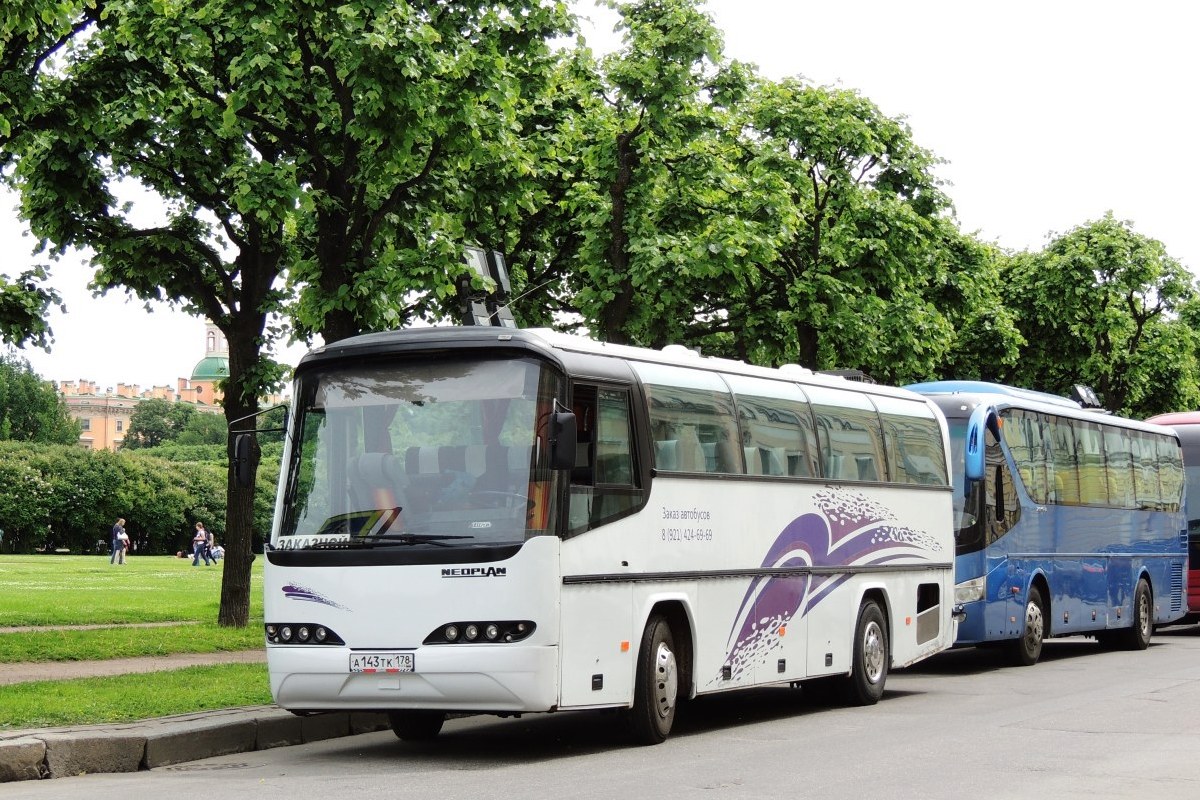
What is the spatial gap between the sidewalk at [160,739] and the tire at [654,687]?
8.92ft

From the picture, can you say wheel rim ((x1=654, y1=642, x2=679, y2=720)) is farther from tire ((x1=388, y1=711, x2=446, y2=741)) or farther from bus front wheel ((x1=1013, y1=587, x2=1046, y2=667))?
bus front wheel ((x1=1013, y1=587, x2=1046, y2=667))

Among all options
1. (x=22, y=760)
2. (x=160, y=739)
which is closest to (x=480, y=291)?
(x=160, y=739)

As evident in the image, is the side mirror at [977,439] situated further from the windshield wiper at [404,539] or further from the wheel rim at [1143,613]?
the windshield wiper at [404,539]

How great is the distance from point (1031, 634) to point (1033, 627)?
0.10 meters

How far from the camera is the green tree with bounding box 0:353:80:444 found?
133500mm

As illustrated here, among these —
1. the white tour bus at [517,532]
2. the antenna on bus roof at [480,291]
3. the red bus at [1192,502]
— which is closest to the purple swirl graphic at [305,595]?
the white tour bus at [517,532]

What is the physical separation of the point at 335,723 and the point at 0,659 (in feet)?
21.1

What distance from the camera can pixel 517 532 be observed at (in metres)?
11.8

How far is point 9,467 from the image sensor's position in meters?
85.1

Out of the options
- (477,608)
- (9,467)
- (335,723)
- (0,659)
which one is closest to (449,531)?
(477,608)

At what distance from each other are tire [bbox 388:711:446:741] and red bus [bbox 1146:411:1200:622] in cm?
1950

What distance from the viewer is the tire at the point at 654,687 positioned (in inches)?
509

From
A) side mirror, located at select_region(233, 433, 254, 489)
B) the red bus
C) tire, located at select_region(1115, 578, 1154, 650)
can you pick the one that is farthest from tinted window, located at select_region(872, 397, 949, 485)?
the red bus

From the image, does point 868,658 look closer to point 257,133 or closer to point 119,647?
point 119,647
